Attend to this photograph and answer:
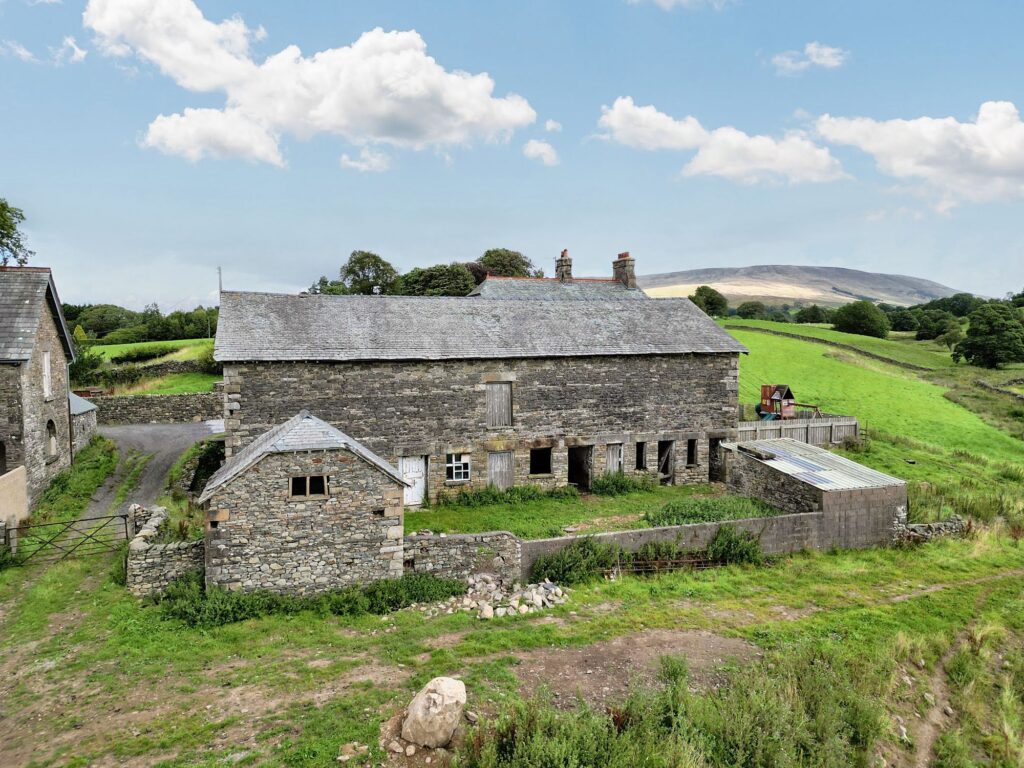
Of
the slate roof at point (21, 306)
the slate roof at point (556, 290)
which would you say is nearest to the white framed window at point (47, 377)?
the slate roof at point (21, 306)

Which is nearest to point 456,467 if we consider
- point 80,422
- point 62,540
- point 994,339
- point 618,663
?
point 618,663

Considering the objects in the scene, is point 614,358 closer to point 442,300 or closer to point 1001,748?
point 442,300

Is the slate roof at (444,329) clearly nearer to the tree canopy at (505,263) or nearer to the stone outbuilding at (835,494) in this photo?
the stone outbuilding at (835,494)

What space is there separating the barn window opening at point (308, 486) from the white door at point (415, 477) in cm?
774

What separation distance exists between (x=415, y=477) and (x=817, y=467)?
1396cm

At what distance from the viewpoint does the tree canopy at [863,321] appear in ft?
238

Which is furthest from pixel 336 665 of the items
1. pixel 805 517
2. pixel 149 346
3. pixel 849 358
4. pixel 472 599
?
pixel 849 358

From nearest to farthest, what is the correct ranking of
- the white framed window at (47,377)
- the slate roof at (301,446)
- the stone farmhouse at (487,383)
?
1. the slate roof at (301,446)
2. the stone farmhouse at (487,383)
3. the white framed window at (47,377)

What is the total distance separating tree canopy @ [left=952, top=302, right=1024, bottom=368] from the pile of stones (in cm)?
5869

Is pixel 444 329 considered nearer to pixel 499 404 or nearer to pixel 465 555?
pixel 499 404

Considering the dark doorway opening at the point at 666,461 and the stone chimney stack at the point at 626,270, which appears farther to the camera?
the stone chimney stack at the point at 626,270

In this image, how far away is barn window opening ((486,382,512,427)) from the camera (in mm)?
22297

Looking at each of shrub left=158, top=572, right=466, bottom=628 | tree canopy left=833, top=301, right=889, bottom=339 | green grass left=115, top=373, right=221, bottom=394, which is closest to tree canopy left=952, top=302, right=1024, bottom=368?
tree canopy left=833, top=301, right=889, bottom=339

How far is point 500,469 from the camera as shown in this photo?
22.6m
